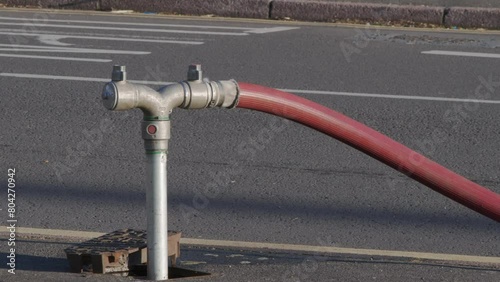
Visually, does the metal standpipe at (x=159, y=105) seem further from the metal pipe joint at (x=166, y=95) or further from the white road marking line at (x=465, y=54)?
the white road marking line at (x=465, y=54)

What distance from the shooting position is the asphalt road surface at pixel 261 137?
5.16m

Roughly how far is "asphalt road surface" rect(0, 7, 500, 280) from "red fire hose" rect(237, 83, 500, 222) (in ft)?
4.02

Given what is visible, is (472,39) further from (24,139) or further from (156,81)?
(24,139)

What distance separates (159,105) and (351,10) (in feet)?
29.8

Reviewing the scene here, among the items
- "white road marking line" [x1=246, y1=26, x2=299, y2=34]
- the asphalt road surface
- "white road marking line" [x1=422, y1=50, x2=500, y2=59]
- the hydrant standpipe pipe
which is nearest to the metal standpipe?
the hydrant standpipe pipe

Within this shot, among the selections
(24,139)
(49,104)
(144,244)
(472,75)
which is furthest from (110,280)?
(472,75)

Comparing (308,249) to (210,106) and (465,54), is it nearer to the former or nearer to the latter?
(210,106)

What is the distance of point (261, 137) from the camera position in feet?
22.0

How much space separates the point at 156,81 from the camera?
8375 millimetres

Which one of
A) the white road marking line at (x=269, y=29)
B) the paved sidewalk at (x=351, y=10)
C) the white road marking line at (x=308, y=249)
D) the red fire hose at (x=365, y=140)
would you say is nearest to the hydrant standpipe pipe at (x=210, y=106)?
the red fire hose at (x=365, y=140)

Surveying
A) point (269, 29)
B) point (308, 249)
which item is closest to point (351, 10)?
point (269, 29)

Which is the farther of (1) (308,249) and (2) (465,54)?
(2) (465,54)

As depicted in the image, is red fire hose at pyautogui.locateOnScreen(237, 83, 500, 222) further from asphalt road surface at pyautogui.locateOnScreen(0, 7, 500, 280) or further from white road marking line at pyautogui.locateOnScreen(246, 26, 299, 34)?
white road marking line at pyautogui.locateOnScreen(246, 26, 299, 34)

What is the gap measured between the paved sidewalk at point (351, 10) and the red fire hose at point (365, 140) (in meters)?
8.68
